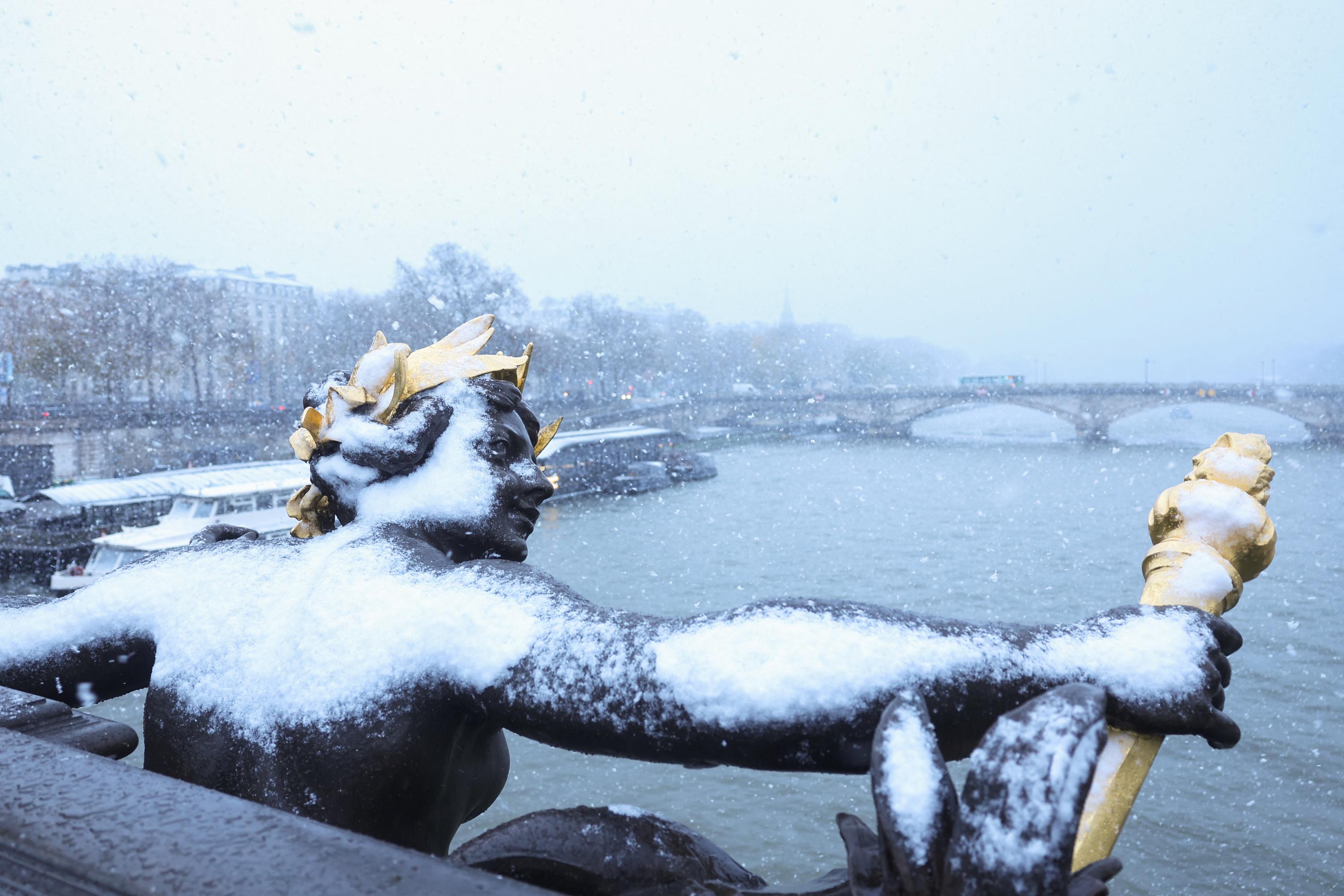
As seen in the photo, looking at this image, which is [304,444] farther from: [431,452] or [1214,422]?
[1214,422]

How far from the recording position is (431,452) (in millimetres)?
1919

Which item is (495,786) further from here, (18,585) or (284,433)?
(284,433)

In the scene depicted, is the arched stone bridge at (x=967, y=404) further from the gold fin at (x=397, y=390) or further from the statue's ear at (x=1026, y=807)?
the statue's ear at (x=1026, y=807)

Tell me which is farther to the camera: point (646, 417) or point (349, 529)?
point (646, 417)

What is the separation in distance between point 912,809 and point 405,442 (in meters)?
1.18

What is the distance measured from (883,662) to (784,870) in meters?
9.09

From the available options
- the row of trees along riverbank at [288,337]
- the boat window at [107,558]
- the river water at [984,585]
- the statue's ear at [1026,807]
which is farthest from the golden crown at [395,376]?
the boat window at [107,558]

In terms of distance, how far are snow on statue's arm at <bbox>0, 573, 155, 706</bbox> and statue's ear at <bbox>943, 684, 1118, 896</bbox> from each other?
1.47 metres

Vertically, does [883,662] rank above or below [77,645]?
above

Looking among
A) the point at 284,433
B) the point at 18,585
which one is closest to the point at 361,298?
the point at 284,433

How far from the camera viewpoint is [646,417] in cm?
4822

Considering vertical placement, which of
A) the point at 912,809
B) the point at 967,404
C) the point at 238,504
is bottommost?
the point at 238,504

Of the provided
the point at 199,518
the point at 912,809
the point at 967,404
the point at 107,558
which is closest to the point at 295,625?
the point at 912,809

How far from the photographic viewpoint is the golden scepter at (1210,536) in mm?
1538
